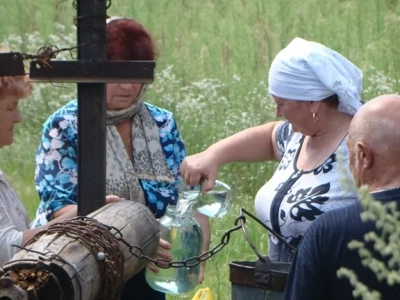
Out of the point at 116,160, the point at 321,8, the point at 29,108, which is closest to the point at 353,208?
the point at 116,160

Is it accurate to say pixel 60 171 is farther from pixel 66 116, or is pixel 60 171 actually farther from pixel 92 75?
pixel 92 75

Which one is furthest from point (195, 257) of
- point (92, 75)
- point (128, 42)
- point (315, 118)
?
point (128, 42)

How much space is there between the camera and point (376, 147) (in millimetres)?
3543

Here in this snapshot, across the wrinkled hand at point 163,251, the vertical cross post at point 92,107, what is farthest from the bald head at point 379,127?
the wrinkled hand at point 163,251

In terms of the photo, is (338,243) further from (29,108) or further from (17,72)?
(29,108)

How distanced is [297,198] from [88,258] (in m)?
1.14

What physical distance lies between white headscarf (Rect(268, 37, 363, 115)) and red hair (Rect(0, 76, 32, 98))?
3.08 ft

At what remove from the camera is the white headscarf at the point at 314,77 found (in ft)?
14.9

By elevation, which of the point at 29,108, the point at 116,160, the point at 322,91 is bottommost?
the point at 29,108

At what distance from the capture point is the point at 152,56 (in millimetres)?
4836

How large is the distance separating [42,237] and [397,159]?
106cm

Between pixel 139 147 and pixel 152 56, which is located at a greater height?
pixel 152 56

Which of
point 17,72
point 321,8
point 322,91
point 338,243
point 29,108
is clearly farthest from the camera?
point 321,8

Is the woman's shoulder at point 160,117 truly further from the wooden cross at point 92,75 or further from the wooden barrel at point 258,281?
the wooden barrel at point 258,281
